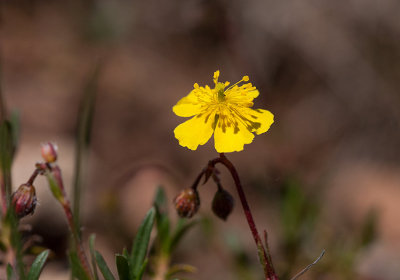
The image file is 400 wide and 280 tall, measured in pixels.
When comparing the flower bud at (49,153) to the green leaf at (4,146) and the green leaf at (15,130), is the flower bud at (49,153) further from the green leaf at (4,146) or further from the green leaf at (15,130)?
the green leaf at (15,130)

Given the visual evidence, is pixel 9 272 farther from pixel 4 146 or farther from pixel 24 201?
pixel 4 146

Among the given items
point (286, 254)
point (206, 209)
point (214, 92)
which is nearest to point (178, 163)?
point (206, 209)

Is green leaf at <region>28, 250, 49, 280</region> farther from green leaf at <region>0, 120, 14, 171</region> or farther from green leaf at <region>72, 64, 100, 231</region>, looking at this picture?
green leaf at <region>0, 120, 14, 171</region>

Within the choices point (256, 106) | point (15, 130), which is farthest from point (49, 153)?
point (256, 106)

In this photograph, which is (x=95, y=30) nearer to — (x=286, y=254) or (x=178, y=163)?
(x=178, y=163)

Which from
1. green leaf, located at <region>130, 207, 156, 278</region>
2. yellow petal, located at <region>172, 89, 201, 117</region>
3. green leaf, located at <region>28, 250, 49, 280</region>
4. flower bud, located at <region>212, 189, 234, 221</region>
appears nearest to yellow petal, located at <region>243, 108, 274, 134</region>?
yellow petal, located at <region>172, 89, 201, 117</region>

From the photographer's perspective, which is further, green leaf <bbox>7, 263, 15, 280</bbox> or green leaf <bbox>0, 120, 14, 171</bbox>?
green leaf <bbox>0, 120, 14, 171</bbox>
